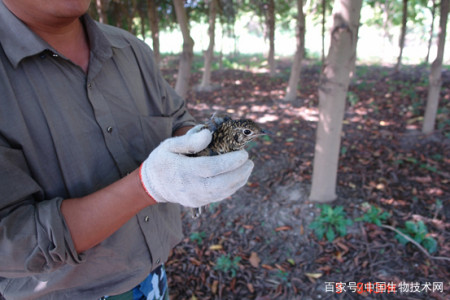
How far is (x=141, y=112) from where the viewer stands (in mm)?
1885

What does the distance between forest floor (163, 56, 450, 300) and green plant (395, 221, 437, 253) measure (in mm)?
41

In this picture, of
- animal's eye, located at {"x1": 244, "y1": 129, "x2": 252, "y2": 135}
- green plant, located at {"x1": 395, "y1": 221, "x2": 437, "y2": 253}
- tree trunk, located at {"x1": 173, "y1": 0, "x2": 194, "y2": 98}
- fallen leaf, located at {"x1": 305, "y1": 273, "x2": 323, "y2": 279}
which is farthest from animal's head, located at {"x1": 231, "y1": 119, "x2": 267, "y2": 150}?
tree trunk, located at {"x1": 173, "y1": 0, "x2": 194, "y2": 98}

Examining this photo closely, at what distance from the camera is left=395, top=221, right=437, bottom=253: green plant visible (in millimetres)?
3818

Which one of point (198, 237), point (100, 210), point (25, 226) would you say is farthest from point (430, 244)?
point (25, 226)

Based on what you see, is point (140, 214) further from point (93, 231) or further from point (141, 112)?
point (141, 112)

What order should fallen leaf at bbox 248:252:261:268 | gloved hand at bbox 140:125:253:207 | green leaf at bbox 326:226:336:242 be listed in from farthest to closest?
1. green leaf at bbox 326:226:336:242
2. fallen leaf at bbox 248:252:261:268
3. gloved hand at bbox 140:125:253:207

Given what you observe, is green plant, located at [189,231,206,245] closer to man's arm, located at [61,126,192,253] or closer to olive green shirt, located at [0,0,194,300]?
olive green shirt, located at [0,0,194,300]

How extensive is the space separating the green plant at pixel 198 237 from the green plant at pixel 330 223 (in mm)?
1660

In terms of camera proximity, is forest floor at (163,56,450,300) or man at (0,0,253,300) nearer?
man at (0,0,253,300)

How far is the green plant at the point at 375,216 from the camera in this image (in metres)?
4.21

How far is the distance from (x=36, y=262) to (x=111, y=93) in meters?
0.96

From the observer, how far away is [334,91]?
13.2 feet

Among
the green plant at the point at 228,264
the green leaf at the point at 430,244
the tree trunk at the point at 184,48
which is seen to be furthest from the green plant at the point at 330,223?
the tree trunk at the point at 184,48

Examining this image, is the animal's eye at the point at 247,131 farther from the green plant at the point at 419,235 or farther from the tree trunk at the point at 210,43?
the tree trunk at the point at 210,43
